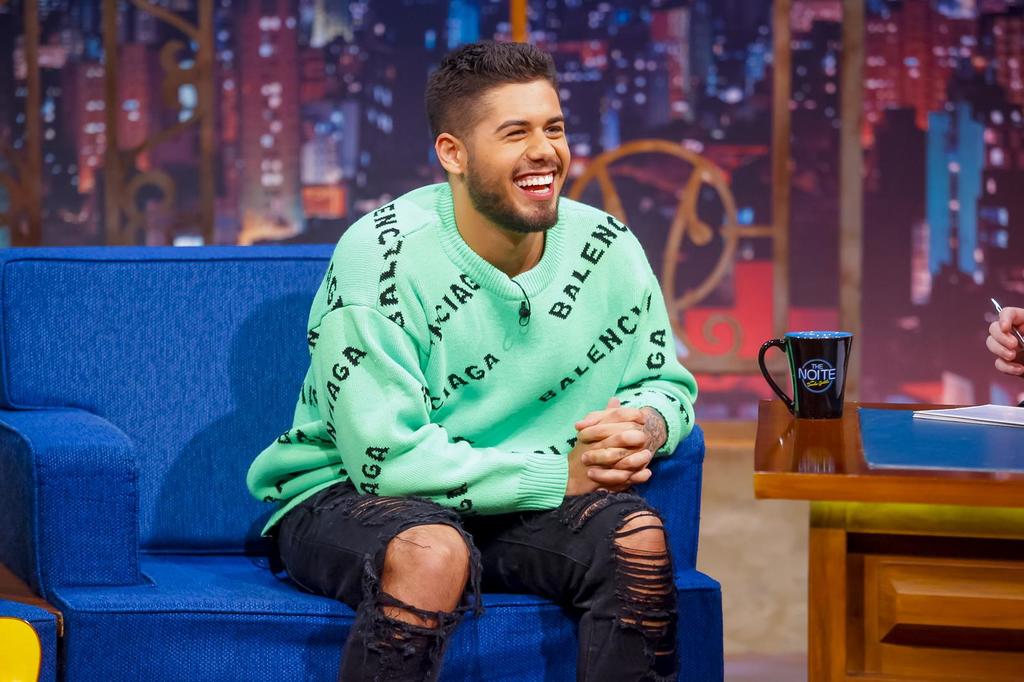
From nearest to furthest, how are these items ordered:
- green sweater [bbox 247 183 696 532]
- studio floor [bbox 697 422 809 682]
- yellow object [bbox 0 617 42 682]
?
yellow object [bbox 0 617 42 682], green sweater [bbox 247 183 696 532], studio floor [bbox 697 422 809 682]

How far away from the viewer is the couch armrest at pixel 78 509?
2.05m

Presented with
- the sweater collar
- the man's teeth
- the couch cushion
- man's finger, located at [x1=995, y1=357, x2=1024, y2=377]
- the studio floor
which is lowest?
the studio floor

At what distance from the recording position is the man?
1.93 m

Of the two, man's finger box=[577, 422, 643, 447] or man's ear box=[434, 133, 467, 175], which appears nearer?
man's finger box=[577, 422, 643, 447]

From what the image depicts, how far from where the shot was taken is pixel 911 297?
12.3 feet

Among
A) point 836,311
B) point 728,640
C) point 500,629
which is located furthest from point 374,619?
point 836,311

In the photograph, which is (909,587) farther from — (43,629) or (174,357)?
(174,357)

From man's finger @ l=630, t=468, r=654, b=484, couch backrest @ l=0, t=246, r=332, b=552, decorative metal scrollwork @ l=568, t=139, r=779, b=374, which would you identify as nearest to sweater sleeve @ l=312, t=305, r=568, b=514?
man's finger @ l=630, t=468, r=654, b=484

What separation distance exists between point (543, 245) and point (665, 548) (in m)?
0.56

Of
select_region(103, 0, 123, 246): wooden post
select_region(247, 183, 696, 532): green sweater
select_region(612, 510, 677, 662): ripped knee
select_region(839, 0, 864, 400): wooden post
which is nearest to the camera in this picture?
select_region(612, 510, 677, 662): ripped knee

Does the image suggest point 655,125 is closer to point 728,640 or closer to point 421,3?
point 421,3

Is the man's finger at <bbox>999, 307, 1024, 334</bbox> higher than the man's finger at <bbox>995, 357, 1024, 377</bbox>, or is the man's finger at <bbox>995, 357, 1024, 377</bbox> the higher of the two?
the man's finger at <bbox>999, 307, 1024, 334</bbox>

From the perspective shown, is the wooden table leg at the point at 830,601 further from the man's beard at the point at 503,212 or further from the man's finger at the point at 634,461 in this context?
the man's beard at the point at 503,212

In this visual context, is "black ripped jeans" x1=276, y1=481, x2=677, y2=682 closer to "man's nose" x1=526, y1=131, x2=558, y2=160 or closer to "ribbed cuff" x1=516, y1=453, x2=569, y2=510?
"ribbed cuff" x1=516, y1=453, x2=569, y2=510
